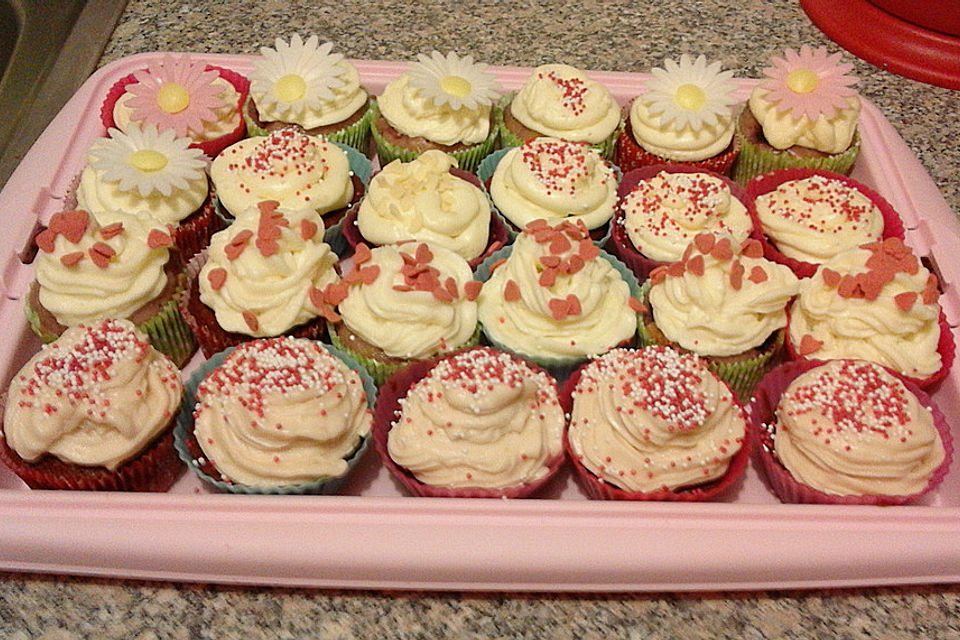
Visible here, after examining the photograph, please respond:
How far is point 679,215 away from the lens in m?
2.15

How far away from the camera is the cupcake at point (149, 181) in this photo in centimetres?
207

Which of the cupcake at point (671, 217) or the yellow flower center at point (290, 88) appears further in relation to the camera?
the yellow flower center at point (290, 88)

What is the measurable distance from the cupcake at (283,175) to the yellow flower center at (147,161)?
16 centimetres

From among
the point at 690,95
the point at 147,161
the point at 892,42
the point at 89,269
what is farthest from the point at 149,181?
the point at 892,42

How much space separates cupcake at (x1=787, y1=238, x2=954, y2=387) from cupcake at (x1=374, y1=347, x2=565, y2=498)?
0.68 metres

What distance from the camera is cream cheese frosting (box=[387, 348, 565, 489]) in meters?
1.66

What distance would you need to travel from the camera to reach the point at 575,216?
7.22 feet

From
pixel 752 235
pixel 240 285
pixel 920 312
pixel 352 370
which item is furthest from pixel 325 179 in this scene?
pixel 920 312

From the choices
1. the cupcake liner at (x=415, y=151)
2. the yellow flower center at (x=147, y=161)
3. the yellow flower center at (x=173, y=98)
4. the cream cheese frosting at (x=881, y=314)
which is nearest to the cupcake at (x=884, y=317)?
the cream cheese frosting at (x=881, y=314)

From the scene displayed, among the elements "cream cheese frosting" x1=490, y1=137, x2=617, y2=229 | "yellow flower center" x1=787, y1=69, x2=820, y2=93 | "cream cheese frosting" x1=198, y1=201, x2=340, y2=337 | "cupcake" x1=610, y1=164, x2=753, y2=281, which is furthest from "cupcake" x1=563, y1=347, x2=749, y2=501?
"yellow flower center" x1=787, y1=69, x2=820, y2=93

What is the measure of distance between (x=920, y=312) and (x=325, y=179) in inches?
59.1

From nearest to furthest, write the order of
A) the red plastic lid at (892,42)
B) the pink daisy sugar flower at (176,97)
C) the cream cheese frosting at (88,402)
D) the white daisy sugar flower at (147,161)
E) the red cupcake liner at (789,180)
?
the cream cheese frosting at (88,402)
the white daisy sugar flower at (147,161)
the red cupcake liner at (789,180)
the pink daisy sugar flower at (176,97)
the red plastic lid at (892,42)

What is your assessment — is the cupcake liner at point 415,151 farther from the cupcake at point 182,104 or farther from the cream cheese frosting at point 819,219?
the cream cheese frosting at point 819,219

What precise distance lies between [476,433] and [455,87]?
1.12m
